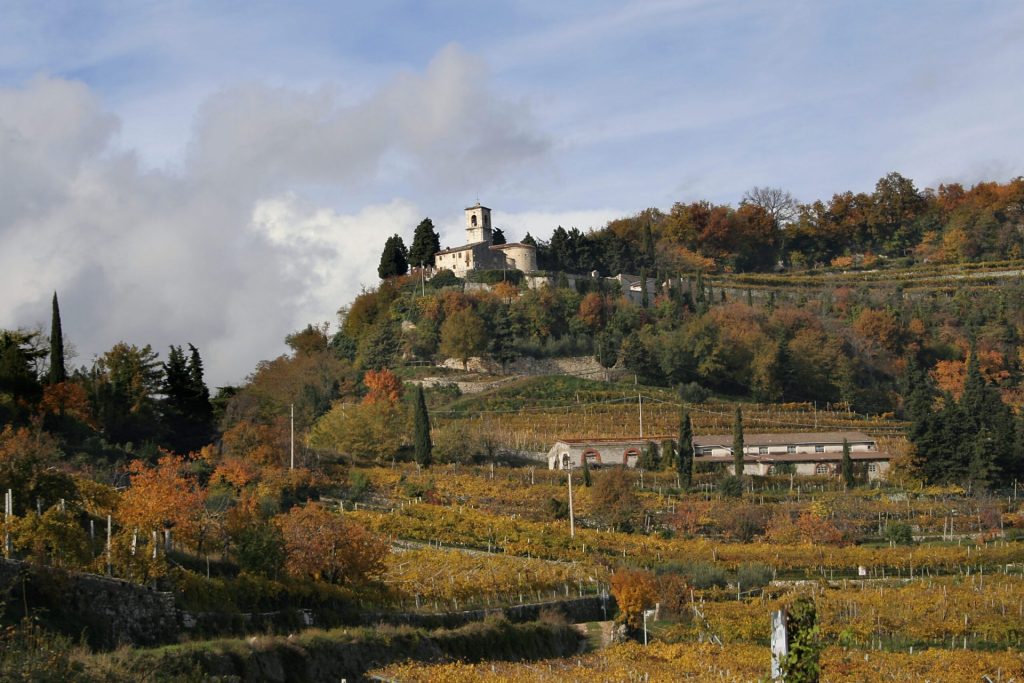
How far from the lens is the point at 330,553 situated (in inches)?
1297

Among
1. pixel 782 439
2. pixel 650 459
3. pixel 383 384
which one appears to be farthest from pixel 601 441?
pixel 383 384

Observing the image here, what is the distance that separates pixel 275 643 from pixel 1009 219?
287ft

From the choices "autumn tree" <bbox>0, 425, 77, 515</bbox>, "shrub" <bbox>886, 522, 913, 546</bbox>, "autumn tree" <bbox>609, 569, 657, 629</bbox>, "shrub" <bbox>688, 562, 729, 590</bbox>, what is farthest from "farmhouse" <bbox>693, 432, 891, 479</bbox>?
"autumn tree" <bbox>0, 425, 77, 515</bbox>

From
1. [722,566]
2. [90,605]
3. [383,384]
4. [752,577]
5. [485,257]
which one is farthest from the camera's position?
[485,257]

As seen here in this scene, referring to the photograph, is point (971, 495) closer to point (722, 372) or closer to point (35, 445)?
point (722, 372)

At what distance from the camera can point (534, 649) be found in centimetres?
3166

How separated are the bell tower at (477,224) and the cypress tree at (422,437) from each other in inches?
1160

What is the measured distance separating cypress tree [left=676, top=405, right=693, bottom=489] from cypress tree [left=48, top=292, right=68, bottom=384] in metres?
23.7

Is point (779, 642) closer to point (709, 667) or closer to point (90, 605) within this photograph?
point (90, 605)

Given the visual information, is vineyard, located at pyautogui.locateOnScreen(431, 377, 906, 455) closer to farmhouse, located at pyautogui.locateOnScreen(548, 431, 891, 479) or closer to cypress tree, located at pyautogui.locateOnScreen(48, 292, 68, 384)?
farmhouse, located at pyautogui.locateOnScreen(548, 431, 891, 479)

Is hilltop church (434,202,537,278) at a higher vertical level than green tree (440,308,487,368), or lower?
higher

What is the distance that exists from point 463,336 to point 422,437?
51.6 ft

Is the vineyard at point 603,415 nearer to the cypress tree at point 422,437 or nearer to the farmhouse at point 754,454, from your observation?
the farmhouse at point 754,454

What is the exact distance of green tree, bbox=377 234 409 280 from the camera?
84375 mm
